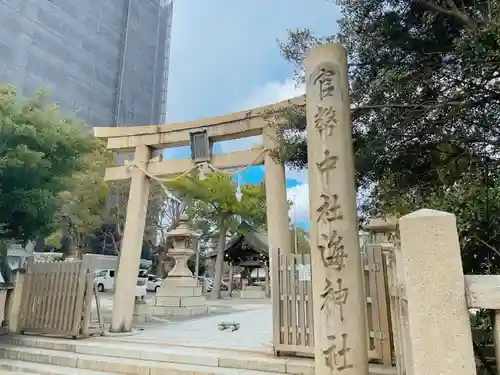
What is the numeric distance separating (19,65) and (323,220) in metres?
22.1

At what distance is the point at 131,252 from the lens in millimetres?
7867

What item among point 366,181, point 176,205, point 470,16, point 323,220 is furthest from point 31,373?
point 176,205

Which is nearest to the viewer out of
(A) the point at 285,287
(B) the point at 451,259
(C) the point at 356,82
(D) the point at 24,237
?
(B) the point at 451,259

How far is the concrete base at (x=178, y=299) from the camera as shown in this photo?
11883 mm

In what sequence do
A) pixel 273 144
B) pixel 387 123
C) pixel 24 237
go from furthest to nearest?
pixel 24 237, pixel 273 144, pixel 387 123

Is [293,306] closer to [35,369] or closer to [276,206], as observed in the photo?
[276,206]

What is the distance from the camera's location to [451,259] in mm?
2051

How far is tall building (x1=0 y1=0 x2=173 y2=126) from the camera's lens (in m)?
20.9

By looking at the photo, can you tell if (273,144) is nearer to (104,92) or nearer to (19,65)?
(19,65)

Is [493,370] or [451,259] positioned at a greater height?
[451,259]

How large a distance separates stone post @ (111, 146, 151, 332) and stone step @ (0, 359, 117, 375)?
1790 millimetres

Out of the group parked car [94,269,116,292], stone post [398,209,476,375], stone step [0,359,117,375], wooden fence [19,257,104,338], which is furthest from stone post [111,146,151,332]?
parked car [94,269,116,292]

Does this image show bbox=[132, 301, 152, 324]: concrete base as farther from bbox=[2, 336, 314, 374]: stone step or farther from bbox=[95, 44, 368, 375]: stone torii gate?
bbox=[95, 44, 368, 375]: stone torii gate

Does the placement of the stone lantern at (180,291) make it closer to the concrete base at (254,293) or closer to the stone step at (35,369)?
the stone step at (35,369)
